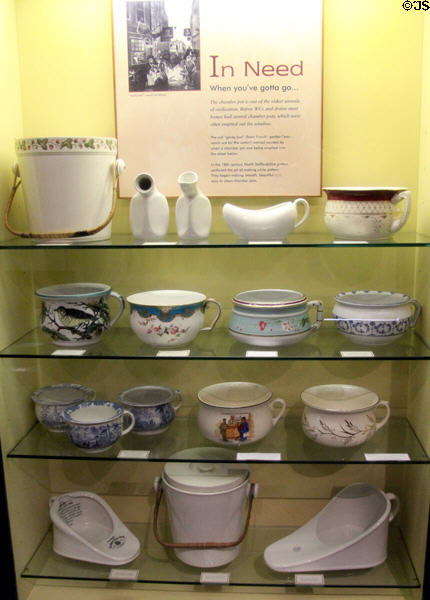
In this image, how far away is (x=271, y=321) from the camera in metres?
1.61

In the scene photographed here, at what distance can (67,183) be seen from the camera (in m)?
1.58

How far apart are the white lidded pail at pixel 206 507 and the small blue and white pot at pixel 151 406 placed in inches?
4.3

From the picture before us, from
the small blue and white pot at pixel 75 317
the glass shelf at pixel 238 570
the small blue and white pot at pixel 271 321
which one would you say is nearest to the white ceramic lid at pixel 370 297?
the small blue and white pot at pixel 271 321

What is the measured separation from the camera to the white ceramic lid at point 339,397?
5.63 feet

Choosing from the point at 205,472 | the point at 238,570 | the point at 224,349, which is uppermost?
the point at 224,349

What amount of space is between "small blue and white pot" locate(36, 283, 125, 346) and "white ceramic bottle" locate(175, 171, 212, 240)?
0.26m

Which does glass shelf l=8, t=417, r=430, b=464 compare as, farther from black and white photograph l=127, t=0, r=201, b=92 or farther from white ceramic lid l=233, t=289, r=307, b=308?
black and white photograph l=127, t=0, r=201, b=92

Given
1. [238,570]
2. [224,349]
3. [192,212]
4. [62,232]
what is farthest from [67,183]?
[238,570]

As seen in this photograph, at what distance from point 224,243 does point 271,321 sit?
23 centimetres

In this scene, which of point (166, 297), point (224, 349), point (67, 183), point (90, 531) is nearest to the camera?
point (67, 183)

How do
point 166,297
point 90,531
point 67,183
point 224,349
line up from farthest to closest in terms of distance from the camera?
point 90,531
point 166,297
point 224,349
point 67,183

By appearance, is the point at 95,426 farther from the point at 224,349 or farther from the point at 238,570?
the point at 238,570

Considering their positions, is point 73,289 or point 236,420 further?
point 73,289

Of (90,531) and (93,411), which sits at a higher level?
(93,411)
